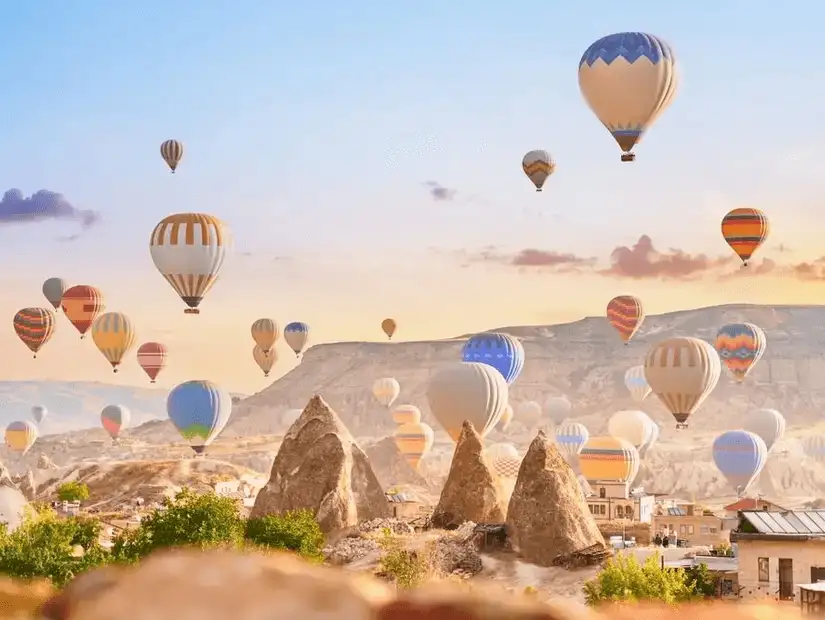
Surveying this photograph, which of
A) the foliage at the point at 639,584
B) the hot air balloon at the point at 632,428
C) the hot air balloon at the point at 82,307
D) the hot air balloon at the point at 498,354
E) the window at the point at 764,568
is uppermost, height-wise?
the hot air balloon at the point at 82,307

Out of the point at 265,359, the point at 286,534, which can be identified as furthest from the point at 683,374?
the point at 265,359

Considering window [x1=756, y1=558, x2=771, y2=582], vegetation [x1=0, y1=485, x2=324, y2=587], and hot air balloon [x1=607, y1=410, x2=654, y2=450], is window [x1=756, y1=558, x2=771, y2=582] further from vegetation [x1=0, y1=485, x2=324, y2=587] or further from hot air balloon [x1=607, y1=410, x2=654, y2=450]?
hot air balloon [x1=607, y1=410, x2=654, y2=450]


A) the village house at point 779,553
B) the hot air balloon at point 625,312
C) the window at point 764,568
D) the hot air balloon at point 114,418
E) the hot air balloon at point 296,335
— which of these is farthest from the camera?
the hot air balloon at point 114,418

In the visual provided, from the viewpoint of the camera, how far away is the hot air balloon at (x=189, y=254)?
75.1 metres

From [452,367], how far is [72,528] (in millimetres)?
38745

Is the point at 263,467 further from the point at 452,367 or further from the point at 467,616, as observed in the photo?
the point at 467,616

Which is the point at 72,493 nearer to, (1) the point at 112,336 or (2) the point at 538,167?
(1) the point at 112,336

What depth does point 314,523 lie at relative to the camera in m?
52.9

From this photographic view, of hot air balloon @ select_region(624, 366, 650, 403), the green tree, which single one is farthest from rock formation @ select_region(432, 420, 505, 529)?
hot air balloon @ select_region(624, 366, 650, 403)

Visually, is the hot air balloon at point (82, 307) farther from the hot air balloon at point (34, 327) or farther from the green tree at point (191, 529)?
the green tree at point (191, 529)

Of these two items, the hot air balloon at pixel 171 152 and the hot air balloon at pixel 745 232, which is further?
the hot air balloon at pixel 171 152

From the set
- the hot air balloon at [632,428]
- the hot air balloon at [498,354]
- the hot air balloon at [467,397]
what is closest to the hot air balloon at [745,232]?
the hot air balloon at [498,354]

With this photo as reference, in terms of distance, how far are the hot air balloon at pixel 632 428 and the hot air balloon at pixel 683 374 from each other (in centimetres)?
6156

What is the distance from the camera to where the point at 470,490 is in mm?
55906
